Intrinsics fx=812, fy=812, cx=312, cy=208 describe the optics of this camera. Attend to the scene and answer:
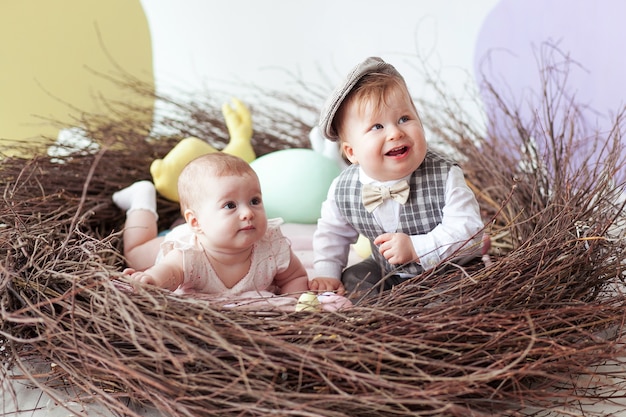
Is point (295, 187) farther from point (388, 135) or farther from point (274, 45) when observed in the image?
point (274, 45)

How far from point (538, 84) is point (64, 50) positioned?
1582 millimetres

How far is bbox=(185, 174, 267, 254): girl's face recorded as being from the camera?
167 cm

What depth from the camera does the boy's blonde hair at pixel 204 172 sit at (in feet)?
5.55

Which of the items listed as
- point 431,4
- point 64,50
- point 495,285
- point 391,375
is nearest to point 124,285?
point 391,375

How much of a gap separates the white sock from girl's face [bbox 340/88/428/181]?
2.31ft

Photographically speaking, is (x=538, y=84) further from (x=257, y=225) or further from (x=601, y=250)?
(x=257, y=225)

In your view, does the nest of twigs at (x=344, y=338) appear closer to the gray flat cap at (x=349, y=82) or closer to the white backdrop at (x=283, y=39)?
the gray flat cap at (x=349, y=82)

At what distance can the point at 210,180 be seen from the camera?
1.69 metres

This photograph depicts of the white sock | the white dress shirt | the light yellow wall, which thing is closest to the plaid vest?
the white dress shirt

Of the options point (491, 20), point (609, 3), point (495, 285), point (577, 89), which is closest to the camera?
point (495, 285)

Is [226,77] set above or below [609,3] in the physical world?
below

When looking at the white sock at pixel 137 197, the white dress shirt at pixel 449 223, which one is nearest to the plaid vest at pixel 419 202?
the white dress shirt at pixel 449 223

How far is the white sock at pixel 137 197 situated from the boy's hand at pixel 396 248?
727 mm

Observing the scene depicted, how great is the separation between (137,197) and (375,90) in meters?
0.82
